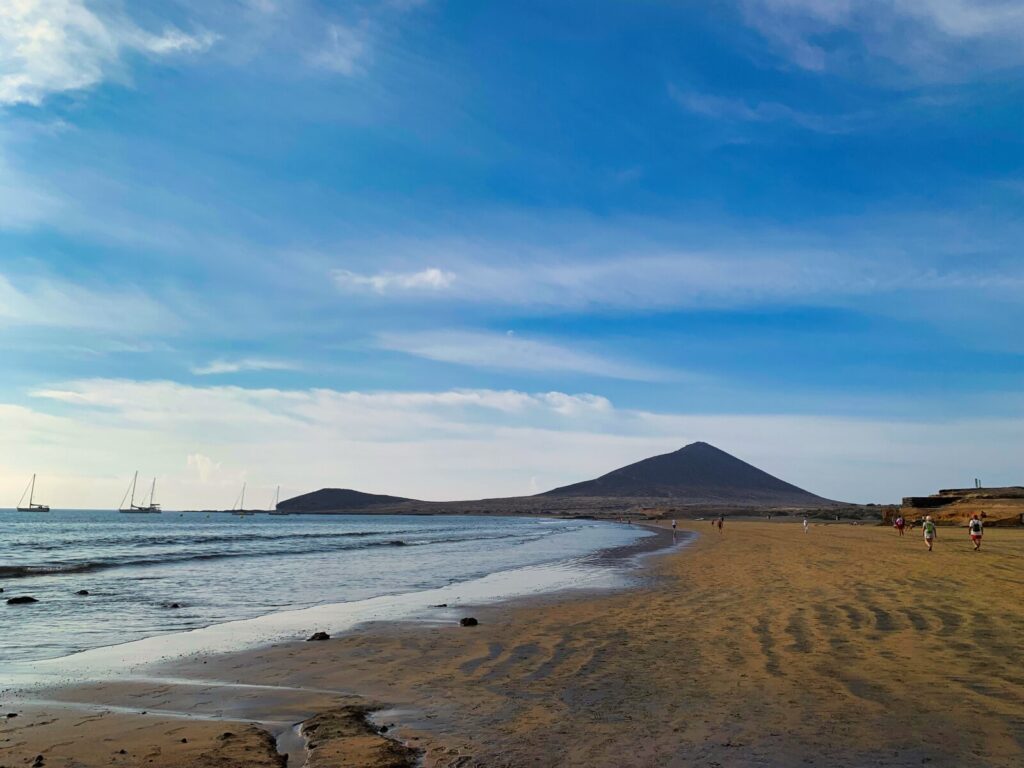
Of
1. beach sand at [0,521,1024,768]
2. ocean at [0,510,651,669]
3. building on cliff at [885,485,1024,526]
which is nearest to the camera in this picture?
beach sand at [0,521,1024,768]

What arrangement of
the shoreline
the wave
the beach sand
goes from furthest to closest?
the wave < the shoreline < the beach sand

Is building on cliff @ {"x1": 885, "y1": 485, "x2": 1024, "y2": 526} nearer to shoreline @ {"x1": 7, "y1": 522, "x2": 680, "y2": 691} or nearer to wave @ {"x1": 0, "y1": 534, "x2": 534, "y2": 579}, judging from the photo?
shoreline @ {"x1": 7, "y1": 522, "x2": 680, "y2": 691}

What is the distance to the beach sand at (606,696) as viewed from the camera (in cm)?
629

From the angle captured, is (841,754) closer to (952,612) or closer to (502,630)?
(502,630)

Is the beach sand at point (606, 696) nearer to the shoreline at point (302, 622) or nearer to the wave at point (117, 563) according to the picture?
the shoreline at point (302, 622)

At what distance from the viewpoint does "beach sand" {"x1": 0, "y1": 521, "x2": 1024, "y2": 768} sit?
6293mm

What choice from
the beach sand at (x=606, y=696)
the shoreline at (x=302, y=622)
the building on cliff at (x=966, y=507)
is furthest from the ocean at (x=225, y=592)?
the building on cliff at (x=966, y=507)

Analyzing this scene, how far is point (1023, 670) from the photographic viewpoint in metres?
8.77

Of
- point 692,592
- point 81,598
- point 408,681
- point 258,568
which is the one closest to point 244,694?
point 408,681

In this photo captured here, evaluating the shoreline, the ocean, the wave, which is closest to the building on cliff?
the ocean

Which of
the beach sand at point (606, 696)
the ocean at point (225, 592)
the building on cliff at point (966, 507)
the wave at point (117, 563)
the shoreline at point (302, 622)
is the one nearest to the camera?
the beach sand at point (606, 696)

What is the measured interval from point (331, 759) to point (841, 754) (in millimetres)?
4656

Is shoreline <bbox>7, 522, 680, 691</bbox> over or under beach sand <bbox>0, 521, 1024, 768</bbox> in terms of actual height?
under

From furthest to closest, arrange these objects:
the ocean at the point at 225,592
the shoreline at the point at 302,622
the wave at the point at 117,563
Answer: the wave at the point at 117,563
the ocean at the point at 225,592
the shoreline at the point at 302,622
